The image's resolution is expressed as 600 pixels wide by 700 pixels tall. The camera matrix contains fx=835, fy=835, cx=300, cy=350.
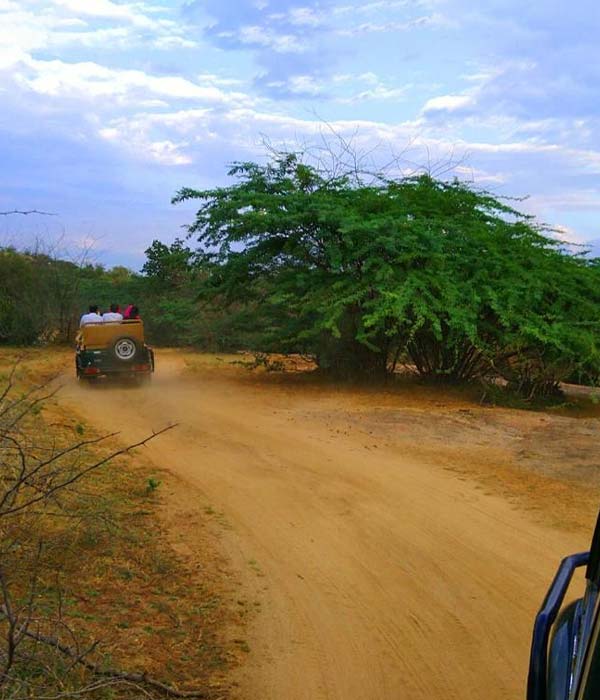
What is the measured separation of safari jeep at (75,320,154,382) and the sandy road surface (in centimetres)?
609

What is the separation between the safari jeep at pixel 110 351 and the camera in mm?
17828

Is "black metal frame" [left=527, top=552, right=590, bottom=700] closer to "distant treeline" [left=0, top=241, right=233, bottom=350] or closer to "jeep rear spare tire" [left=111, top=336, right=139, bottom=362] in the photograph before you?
"jeep rear spare tire" [left=111, top=336, right=139, bottom=362]

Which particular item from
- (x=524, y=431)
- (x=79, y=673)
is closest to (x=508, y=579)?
(x=79, y=673)

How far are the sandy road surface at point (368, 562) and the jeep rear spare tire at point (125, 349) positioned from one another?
6.07 meters

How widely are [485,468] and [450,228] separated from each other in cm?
842

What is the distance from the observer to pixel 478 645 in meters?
5.00

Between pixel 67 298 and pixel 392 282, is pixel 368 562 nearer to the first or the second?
pixel 392 282

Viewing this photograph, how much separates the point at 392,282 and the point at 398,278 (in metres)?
0.27

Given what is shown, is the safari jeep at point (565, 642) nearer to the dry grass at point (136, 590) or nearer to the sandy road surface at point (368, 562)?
the sandy road surface at point (368, 562)

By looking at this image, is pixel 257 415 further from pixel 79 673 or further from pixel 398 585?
pixel 79 673

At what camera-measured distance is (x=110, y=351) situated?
17828 millimetres

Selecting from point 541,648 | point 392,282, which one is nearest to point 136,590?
point 541,648

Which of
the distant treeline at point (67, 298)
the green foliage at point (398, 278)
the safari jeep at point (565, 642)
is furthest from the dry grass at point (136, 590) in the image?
the distant treeline at point (67, 298)

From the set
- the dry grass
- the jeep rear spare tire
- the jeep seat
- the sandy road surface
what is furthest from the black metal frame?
the jeep seat
